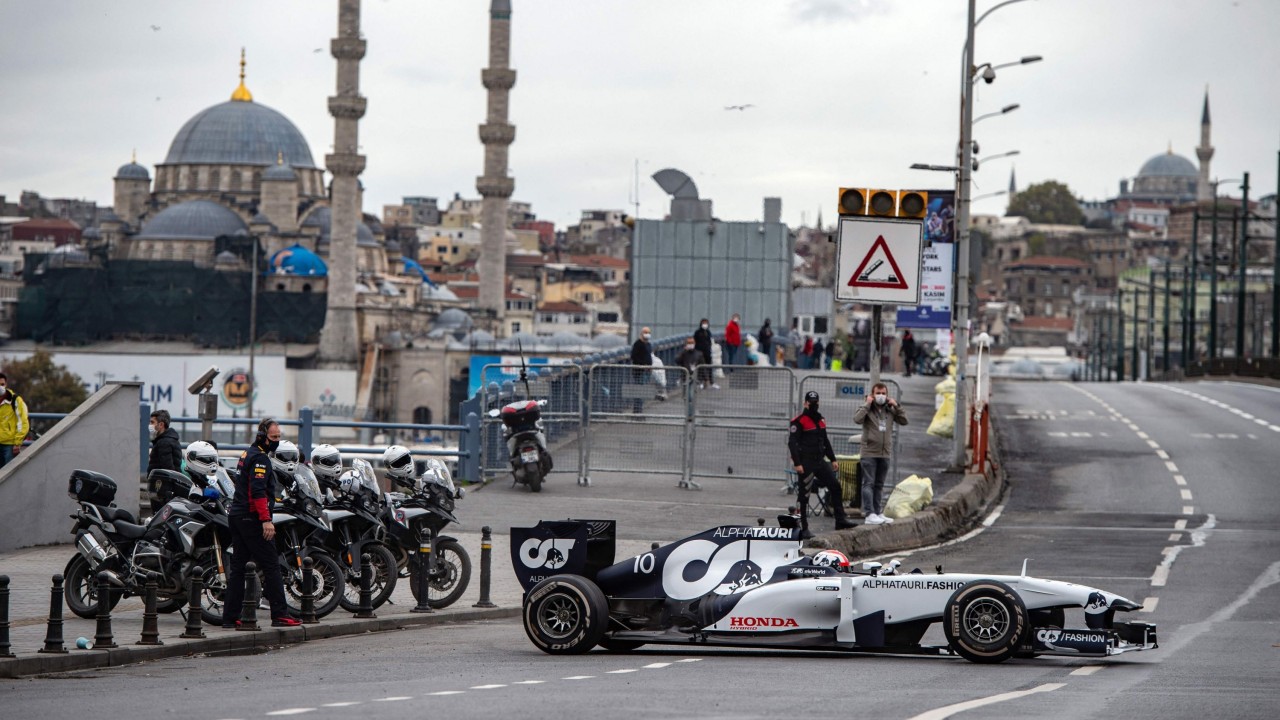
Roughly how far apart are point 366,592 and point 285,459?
4.37ft

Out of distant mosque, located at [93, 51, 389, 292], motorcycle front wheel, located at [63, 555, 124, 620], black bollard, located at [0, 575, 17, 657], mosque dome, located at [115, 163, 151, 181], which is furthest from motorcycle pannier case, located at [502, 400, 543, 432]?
mosque dome, located at [115, 163, 151, 181]

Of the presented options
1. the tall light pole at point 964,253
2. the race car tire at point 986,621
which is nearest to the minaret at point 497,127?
the tall light pole at point 964,253

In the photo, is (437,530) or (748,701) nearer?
(748,701)

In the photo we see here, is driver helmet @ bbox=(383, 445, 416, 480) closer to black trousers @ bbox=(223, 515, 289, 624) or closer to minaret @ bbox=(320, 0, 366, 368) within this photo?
black trousers @ bbox=(223, 515, 289, 624)

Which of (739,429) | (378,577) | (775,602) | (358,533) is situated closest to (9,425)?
(358,533)

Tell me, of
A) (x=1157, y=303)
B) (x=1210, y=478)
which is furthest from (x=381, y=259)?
(x=1210, y=478)

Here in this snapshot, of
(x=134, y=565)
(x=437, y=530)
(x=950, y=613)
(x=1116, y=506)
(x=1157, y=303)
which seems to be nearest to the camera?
(x=950, y=613)

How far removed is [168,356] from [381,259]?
4260 cm

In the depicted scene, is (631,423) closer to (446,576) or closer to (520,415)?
(520,415)

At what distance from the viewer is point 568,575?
12.2m

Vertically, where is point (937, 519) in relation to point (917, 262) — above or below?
below

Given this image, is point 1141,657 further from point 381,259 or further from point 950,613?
point 381,259

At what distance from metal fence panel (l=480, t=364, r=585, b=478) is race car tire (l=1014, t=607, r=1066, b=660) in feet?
47.2

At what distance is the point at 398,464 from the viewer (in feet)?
51.6
